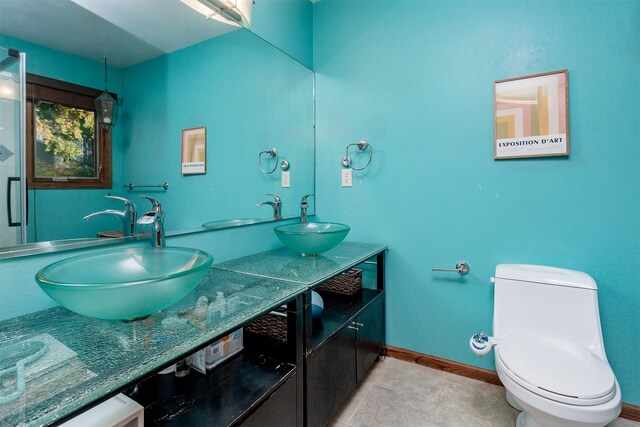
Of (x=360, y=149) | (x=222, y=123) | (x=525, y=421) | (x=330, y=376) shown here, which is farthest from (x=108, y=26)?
(x=525, y=421)

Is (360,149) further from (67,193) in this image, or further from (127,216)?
(67,193)

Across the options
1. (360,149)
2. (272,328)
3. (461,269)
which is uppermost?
(360,149)

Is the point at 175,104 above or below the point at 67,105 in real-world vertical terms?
above

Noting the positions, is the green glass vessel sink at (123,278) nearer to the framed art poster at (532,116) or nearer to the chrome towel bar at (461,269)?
the chrome towel bar at (461,269)

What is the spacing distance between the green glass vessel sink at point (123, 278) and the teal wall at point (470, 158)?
1.37 meters

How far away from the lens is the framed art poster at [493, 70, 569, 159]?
1565 millimetres

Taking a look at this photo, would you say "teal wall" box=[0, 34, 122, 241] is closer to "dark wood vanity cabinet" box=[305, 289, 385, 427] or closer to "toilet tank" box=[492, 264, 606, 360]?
"dark wood vanity cabinet" box=[305, 289, 385, 427]

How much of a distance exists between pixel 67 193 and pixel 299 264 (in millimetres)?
957

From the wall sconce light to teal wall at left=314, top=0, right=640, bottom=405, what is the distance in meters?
1.41

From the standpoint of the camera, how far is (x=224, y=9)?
1.45 meters

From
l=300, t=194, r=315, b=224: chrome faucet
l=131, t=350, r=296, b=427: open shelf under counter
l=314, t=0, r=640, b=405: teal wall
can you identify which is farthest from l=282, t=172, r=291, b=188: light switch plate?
l=131, t=350, r=296, b=427: open shelf under counter

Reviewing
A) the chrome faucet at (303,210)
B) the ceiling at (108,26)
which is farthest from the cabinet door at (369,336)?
the ceiling at (108,26)

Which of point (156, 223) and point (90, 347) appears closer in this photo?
point (90, 347)

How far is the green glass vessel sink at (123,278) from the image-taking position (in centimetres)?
73
